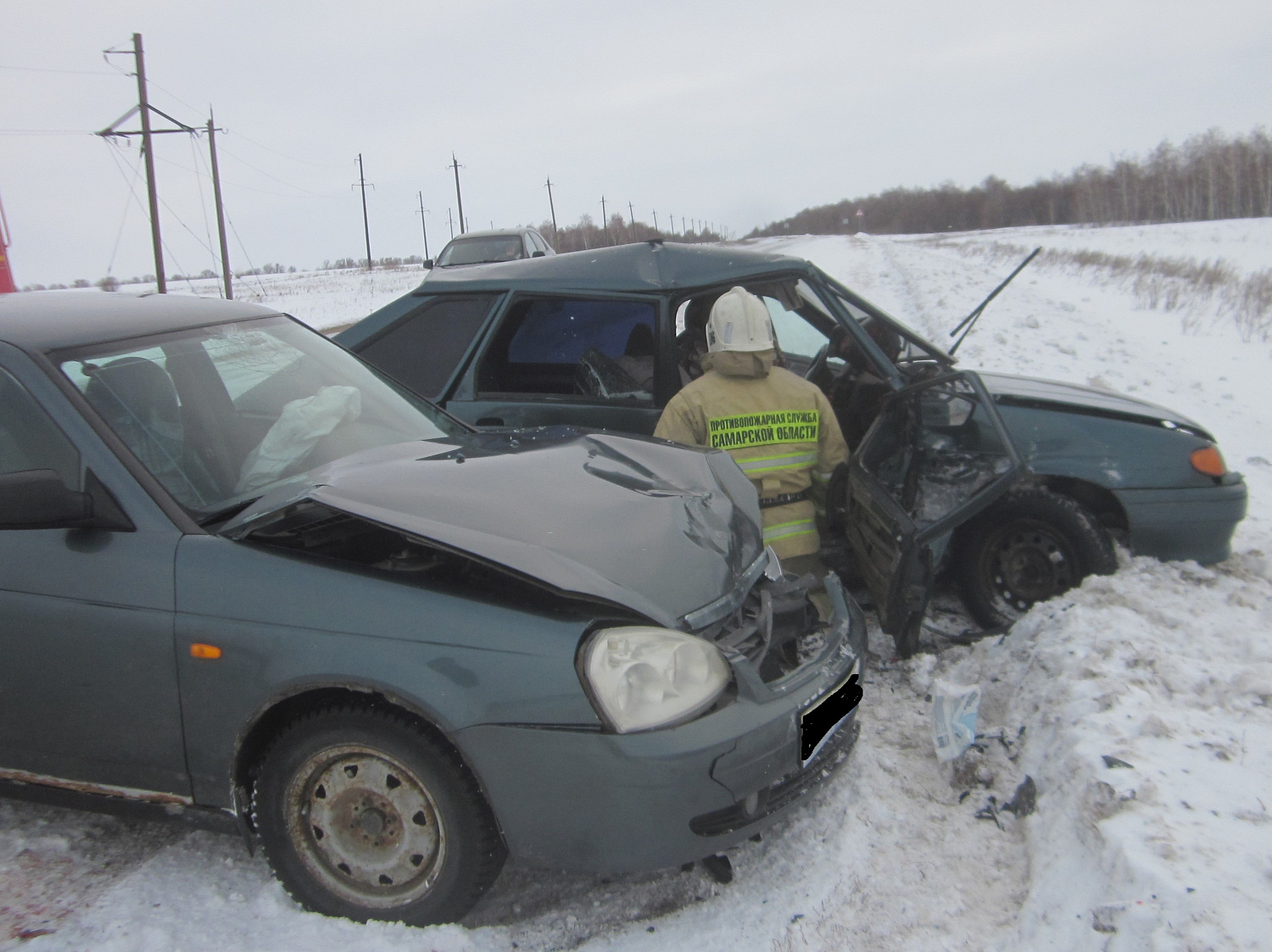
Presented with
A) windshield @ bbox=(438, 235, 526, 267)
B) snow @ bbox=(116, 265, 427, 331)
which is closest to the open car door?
windshield @ bbox=(438, 235, 526, 267)

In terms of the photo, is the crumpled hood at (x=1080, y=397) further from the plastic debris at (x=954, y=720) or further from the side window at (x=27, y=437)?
the side window at (x=27, y=437)

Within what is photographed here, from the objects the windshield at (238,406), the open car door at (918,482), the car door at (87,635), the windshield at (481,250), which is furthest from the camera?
the windshield at (481,250)

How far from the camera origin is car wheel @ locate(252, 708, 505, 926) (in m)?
2.18

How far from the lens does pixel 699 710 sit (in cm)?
218

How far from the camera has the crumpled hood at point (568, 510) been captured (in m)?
2.27

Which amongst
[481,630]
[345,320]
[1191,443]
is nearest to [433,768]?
[481,630]

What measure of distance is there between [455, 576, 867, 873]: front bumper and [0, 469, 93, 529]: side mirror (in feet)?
3.84

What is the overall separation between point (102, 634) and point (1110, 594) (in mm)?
3489

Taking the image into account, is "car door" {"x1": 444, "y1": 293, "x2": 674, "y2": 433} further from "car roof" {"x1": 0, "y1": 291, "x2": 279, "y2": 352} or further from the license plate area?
the license plate area

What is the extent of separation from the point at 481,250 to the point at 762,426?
46.8 ft

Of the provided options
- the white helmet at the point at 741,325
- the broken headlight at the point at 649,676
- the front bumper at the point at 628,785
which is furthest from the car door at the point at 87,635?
the white helmet at the point at 741,325

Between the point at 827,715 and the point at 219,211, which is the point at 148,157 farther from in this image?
the point at 827,715

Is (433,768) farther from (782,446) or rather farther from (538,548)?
(782,446)

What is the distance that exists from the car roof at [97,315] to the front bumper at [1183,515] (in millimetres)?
3689
